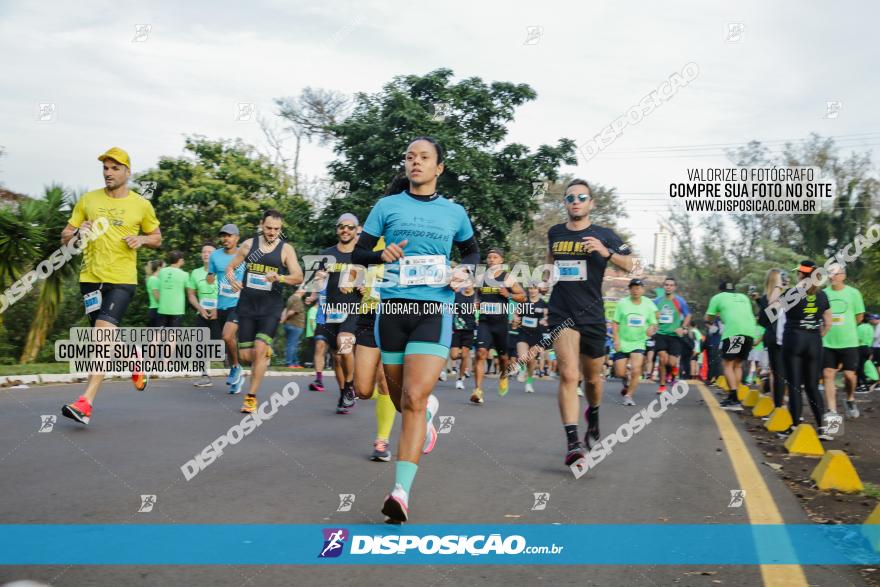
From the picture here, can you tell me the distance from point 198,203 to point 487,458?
22.4 meters

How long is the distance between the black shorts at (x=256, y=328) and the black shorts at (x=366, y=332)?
2.96 meters

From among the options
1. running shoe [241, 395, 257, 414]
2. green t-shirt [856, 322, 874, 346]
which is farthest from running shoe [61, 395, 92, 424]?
green t-shirt [856, 322, 874, 346]

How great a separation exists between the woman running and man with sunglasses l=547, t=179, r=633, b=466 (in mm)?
2285

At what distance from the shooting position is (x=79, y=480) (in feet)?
19.1

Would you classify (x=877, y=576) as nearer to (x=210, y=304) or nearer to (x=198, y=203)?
(x=210, y=304)

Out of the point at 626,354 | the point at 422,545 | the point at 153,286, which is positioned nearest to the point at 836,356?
the point at 626,354

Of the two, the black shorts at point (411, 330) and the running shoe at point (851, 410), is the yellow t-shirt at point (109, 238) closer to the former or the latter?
the black shorts at point (411, 330)

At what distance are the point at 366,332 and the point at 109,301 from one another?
2477 millimetres

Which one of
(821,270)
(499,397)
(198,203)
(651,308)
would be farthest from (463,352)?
(198,203)

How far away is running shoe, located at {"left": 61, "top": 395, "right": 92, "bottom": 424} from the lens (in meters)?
7.98

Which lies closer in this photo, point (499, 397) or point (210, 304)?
point (499, 397)

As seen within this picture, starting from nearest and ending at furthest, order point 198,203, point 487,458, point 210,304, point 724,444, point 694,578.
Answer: point 694,578
point 487,458
point 724,444
point 210,304
point 198,203

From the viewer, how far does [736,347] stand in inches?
575

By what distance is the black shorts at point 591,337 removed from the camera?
25.6ft
